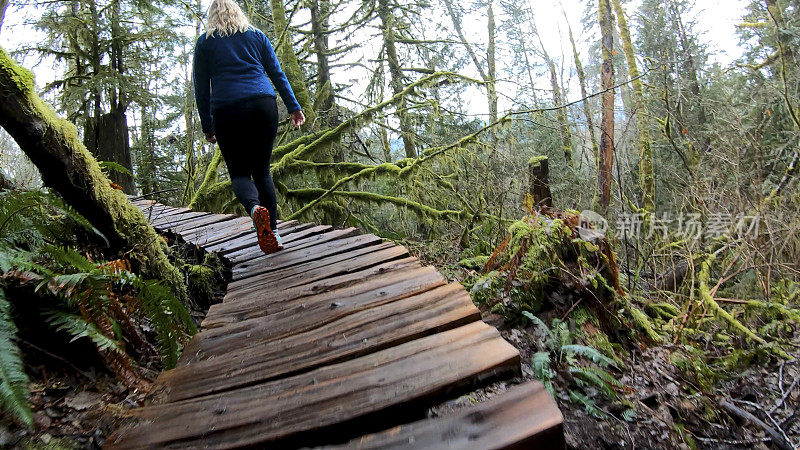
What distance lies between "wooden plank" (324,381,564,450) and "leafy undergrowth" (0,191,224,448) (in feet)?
3.88

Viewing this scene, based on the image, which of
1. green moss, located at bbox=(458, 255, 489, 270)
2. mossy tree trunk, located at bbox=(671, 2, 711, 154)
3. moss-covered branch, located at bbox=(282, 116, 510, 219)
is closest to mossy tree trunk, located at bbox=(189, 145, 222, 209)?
moss-covered branch, located at bbox=(282, 116, 510, 219)

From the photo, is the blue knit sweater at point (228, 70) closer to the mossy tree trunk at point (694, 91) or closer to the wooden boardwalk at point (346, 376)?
the wooden boardwalk at point (346, 376)

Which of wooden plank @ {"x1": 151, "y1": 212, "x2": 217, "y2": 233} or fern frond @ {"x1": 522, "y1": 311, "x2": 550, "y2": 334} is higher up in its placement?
wooden plank @ {"x1": 151, "y1": 212, "x2": 217, "y2": 233}

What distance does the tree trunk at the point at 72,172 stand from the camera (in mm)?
1937

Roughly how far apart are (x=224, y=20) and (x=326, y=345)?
2.91 metres

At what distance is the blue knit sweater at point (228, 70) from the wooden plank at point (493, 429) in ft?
9.71

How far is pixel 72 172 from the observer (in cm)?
226

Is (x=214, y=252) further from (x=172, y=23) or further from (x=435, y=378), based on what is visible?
(x=172, y=23)

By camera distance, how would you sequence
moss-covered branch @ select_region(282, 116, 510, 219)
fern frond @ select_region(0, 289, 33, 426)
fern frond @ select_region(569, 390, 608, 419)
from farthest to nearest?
moss-covered branch @ select_region(282, 116, 510, 219) → fern frond @ select_region(569, 390, 608, 419) → fern frond @ select_region(0, 289, 33, 426)

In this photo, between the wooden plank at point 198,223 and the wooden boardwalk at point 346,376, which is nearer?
the wooden boardwalk at point 346,376

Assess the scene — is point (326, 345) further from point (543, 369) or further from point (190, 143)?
point (190, 143)

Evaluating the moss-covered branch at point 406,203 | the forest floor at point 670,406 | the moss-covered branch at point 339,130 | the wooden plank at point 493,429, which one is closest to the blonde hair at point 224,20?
the forest floor at point 670,406

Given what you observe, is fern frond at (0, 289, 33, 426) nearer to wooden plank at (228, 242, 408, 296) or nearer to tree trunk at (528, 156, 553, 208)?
wooden plank at (228, 242, 408, 296)

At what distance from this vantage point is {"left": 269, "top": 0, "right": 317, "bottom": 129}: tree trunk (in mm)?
8046
